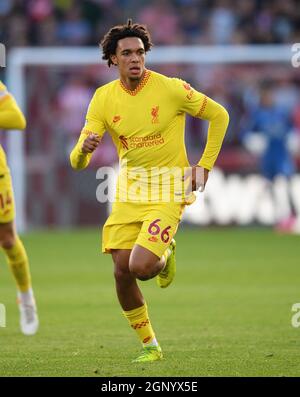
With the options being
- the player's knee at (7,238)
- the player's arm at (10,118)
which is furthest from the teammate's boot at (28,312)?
the player's arm at (10,118)

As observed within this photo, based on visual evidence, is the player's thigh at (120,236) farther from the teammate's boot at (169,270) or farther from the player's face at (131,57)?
the player's face at (131,57)

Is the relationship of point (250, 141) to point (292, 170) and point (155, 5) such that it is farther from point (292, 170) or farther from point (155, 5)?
point (155, 5)

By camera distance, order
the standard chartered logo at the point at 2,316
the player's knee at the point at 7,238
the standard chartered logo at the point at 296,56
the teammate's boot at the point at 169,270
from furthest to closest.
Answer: the standard chartered logo at the point at 296,56
the standard chartered logo at the point at 2,316
the player's knee at the point at 7,238
the teammate's boot at the point at 169,270

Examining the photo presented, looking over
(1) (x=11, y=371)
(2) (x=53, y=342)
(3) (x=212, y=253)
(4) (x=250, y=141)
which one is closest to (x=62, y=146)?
(4) (x=250, y=141)

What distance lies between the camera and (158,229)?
26.9 ft

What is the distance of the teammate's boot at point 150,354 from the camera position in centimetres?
820

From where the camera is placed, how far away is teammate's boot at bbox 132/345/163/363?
8195 millimetres

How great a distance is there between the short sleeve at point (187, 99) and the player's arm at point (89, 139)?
1.95ft

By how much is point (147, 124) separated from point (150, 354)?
1701 millimetres

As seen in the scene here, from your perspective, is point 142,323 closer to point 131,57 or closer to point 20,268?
point 20,268

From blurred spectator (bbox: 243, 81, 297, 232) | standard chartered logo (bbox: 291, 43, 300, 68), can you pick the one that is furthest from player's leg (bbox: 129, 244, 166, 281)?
blurred spectator (bbox: 243, 81, 297, 232)

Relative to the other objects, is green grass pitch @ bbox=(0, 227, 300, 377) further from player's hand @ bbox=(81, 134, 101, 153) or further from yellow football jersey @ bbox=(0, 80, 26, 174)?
yellow football jersey @ bbox=(0, 80, 26, 174)

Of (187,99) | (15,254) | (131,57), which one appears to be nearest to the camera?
(131,57)

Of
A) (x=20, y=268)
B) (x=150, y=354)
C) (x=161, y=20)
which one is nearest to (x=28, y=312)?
(x=20, y=268)
